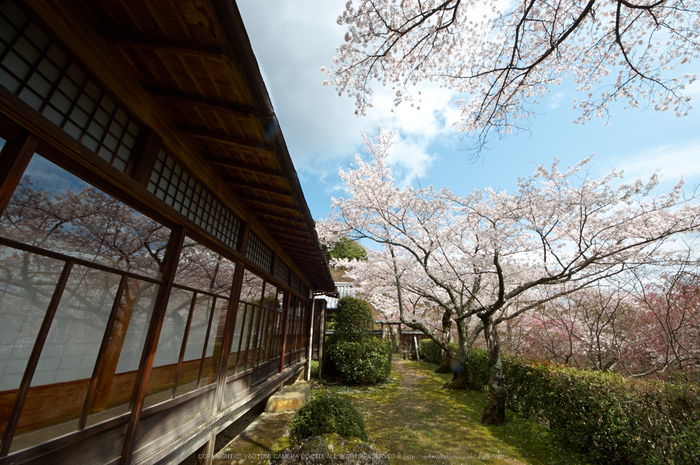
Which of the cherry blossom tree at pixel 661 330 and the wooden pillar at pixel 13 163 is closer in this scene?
the wooden pillar at pixel 13 163

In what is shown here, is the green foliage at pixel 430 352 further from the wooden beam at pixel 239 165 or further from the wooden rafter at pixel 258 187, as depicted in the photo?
the wooden beam at pixel 239 165

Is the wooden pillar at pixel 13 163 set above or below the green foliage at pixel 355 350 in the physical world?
above

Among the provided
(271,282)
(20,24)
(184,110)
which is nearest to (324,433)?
(271,282)

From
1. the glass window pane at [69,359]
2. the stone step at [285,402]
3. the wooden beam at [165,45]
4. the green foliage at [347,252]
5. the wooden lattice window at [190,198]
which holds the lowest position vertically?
the stone step at [285,402]

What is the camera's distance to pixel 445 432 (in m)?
5.81

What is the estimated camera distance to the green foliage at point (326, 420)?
394cm

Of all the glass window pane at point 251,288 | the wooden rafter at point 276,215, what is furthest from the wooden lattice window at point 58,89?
the glass window pane at point 251,288

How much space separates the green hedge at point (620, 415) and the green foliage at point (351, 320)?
240 inches

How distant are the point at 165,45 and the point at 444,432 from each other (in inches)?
290

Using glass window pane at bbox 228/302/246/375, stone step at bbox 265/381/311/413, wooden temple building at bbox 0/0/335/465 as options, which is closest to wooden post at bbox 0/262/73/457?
A: wooden temple building at bbox 0/0/335/465

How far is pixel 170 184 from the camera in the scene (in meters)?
2.88

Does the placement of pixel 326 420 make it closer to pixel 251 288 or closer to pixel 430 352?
pixel 251 288

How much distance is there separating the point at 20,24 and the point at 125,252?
157 centimetres

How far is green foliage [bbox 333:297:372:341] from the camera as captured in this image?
10.9m
